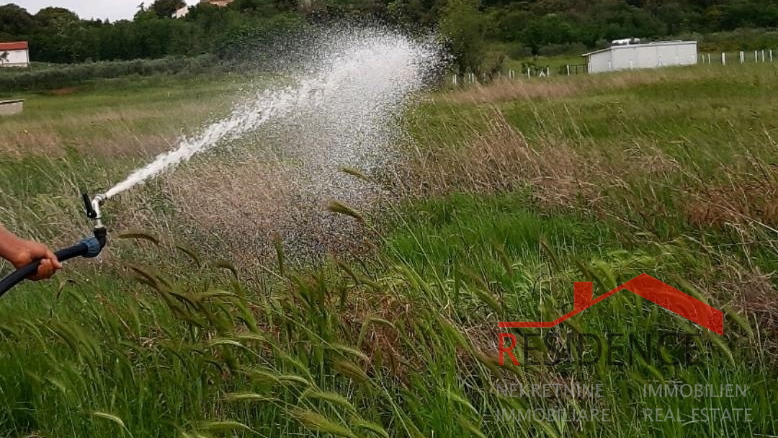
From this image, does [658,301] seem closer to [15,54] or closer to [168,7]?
[15,54]

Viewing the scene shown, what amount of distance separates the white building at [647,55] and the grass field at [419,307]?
1769 inches

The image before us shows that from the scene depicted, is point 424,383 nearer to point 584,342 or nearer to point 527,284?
point 584,342

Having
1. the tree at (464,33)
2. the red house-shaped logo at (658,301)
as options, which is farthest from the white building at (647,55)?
the red house-shaped logo at (658,301)

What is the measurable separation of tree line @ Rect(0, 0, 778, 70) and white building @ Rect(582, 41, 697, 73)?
8063 millimetres

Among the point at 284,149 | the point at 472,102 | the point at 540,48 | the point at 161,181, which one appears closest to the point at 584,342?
the point at 161,181

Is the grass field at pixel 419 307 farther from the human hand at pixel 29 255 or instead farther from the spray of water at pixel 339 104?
the spray of water at pixel 339 104

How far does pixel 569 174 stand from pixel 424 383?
3962 mm

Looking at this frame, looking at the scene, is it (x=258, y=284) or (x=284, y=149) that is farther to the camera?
(x=284, y=149)

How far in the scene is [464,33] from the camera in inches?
1372

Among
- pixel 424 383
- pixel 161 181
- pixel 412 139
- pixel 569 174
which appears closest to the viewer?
pixel 424 383

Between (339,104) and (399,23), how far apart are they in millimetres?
17385

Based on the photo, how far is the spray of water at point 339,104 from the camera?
8750 millimetres

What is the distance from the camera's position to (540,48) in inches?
3019

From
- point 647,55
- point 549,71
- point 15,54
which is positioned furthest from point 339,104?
point 647,55
